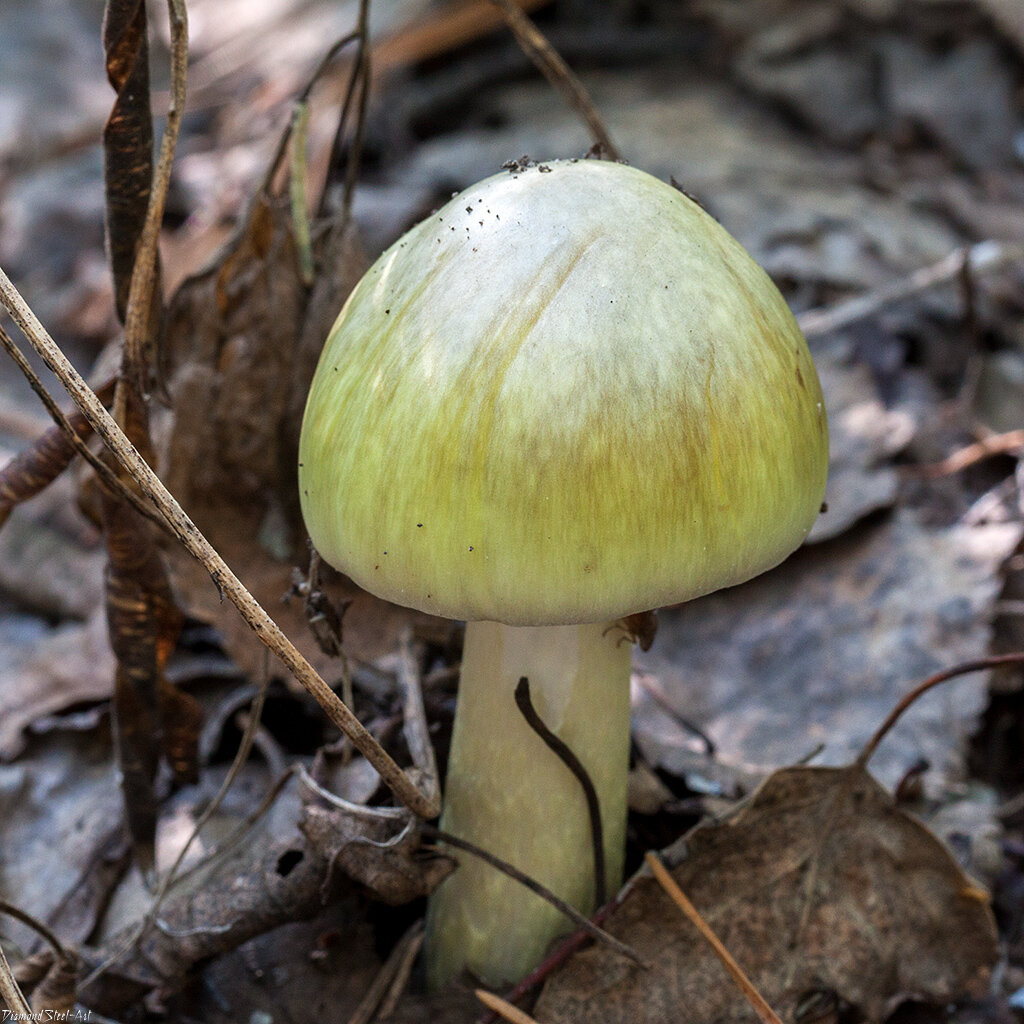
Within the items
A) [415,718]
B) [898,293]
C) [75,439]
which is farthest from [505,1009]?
[898,293]

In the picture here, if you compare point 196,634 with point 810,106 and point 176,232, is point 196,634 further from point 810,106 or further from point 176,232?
point 810,106

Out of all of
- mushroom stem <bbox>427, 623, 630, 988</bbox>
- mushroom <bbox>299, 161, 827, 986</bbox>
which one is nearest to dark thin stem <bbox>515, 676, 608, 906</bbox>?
A: mushroom stem <bbox>427, 623, 630, 988</bbox>

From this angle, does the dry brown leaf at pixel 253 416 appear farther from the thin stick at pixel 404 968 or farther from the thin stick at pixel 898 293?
the thin stick at pixel 898 293

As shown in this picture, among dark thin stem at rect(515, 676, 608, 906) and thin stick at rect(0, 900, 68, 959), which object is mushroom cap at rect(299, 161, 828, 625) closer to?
dark thin stem at rect(515, 676, 608, 906)

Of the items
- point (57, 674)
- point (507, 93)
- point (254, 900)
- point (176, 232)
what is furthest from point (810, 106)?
point (254, 900)

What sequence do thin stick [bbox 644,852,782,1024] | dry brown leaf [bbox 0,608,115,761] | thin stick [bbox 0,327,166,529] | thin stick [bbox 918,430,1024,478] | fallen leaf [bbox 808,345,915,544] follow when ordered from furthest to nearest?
thin stick [bbox 918,430,1024,478]
fallen leaf [bbox 808,345,915,544]
dry brown leaf [bbox 0,608,115,761]
thin stick [bbox 644,852,782,1024]
thin stick [bbox 0,327,166,529]

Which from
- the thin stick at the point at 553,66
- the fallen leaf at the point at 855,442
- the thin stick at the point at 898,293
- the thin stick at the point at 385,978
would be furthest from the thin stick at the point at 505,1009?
the thin stick at the point at 898,293

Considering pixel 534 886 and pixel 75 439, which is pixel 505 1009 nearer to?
pixel 534 886
